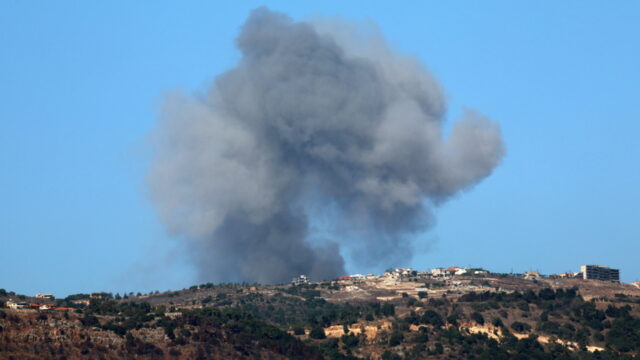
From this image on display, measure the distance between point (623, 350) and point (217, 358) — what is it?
43728 millimetres

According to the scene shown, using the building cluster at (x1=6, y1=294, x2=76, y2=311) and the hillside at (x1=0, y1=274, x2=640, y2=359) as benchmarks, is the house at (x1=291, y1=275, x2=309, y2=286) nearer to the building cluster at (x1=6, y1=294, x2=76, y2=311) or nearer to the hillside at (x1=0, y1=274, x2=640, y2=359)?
the hillside at (x1=0, y1=274, x2=640, y2=359)

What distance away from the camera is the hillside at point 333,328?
102812 mm

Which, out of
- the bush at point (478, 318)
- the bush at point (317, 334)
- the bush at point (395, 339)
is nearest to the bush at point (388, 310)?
the bush at point (478, 318)

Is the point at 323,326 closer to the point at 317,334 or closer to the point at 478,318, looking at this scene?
the point at 317,334

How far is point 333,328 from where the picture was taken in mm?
133250

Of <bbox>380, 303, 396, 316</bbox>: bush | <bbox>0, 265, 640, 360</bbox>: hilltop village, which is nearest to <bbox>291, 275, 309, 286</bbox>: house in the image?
<bbox>0, 265, 640, 360</bbox>: hilltop village

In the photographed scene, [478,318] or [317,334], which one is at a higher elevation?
[478,318]

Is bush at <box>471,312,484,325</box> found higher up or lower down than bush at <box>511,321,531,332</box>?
higher up

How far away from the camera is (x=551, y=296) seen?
148000 mm

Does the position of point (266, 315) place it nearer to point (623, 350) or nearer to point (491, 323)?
point (491, 323)

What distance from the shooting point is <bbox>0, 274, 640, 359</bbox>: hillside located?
102812 millimetres

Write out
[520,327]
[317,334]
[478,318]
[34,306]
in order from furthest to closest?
1. [478,318]
2. [520,327]
3. [317,334]
4. [34,306]

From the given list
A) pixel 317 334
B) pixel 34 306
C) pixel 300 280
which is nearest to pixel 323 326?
pixel 317 334

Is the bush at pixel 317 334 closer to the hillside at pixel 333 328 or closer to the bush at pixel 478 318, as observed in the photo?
the hillside at pixel 333 328
